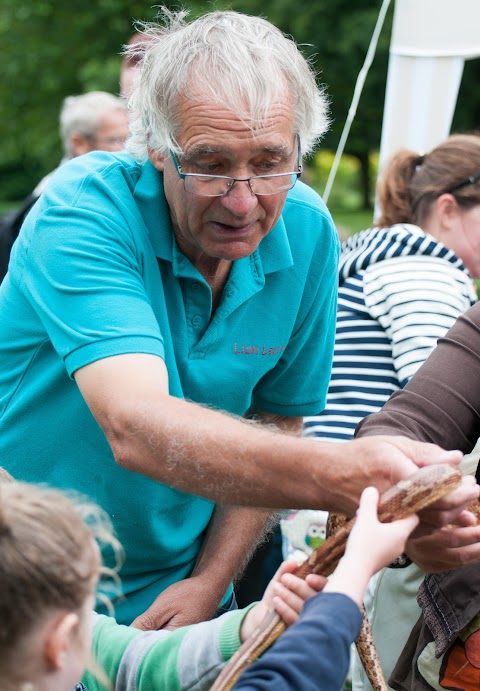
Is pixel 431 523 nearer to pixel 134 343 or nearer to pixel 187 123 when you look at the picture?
pixel 134 343

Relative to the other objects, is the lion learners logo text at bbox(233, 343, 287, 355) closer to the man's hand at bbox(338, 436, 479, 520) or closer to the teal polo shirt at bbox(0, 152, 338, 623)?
the teal polo shirt at bbox(0, 152, 338, 623)

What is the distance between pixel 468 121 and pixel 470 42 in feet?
66.3

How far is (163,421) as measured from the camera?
220 centimetres

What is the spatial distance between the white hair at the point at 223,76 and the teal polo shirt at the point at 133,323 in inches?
7.9

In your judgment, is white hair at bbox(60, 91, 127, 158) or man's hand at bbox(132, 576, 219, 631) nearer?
man's hand at bbox(132, 576, 219, 631)

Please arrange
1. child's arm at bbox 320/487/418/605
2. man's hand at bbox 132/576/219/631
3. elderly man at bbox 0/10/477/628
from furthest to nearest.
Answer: man's hand at bbox 132/576/219/631 → elderly man at bbox 0/10/477/628 → child's arm at bbox 320/487/418/605

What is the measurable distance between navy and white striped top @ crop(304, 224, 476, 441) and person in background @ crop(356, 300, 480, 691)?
1.09 meters

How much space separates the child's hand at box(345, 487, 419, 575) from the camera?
189 centimetres

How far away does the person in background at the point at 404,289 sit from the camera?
12.7 feet

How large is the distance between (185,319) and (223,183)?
0.42m

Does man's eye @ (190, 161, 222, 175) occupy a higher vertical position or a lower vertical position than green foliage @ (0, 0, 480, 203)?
higher

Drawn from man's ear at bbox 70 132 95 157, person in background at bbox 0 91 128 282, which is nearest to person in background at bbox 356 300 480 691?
person in background at bbox 0 91 128 282

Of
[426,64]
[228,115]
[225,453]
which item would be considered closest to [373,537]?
[225,453]

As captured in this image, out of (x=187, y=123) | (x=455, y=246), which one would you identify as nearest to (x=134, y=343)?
(x=187, y=123)
